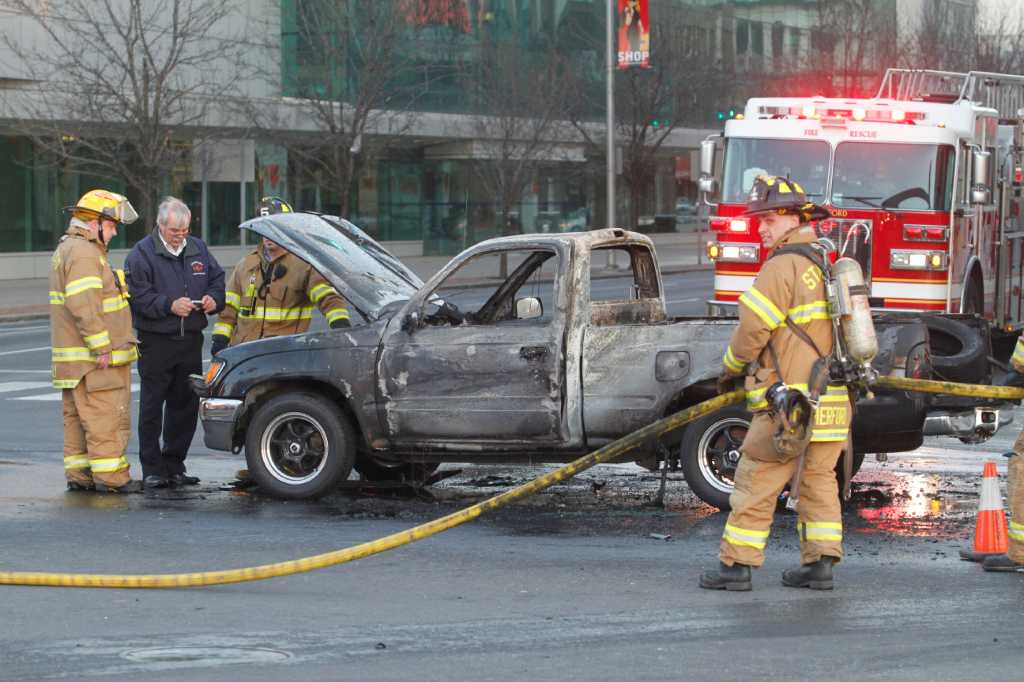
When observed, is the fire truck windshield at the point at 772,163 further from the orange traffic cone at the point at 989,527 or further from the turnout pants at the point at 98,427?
the orange traffic cone at the point at 989,527

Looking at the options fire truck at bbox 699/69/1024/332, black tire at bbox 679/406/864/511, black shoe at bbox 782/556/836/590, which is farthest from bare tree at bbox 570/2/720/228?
black shoe at bbox 782/556/836/590

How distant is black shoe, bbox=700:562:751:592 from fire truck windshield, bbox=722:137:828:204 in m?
9.57

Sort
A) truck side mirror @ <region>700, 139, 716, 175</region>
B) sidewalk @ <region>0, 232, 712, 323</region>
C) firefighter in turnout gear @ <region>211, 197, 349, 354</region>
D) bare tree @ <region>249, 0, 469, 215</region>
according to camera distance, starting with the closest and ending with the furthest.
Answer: firefighter in turnout gear @ <region>211, 197, 349, 354</region>
truck side mirror @ <region>700, 139, 716, 175</region>
sidewalk @ <region>0, 232, 712, 323</region>
bare tree @ <region>249, 0, 469, 215</region>

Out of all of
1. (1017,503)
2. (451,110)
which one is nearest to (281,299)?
(1017,503)

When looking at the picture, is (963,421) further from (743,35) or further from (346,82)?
(743,35)

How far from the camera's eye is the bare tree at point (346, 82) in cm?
3659

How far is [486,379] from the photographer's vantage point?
973 cm

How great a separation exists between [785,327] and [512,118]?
1304 inches

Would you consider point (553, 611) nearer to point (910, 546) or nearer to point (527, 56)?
point (910, 546)

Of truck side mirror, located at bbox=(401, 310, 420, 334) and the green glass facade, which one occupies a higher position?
the green glass facade

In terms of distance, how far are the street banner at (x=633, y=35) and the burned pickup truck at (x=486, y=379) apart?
27839 millimetres

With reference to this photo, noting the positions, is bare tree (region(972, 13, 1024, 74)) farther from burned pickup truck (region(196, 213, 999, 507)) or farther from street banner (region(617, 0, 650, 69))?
burned pickup truck (region(196, 213, 999, 507))

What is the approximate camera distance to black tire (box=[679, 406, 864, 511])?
9477 millimetres

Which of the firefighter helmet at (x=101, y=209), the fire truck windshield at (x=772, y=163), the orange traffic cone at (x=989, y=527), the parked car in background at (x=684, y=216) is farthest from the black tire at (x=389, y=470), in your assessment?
the parked car in background at (x=684, y=216)
